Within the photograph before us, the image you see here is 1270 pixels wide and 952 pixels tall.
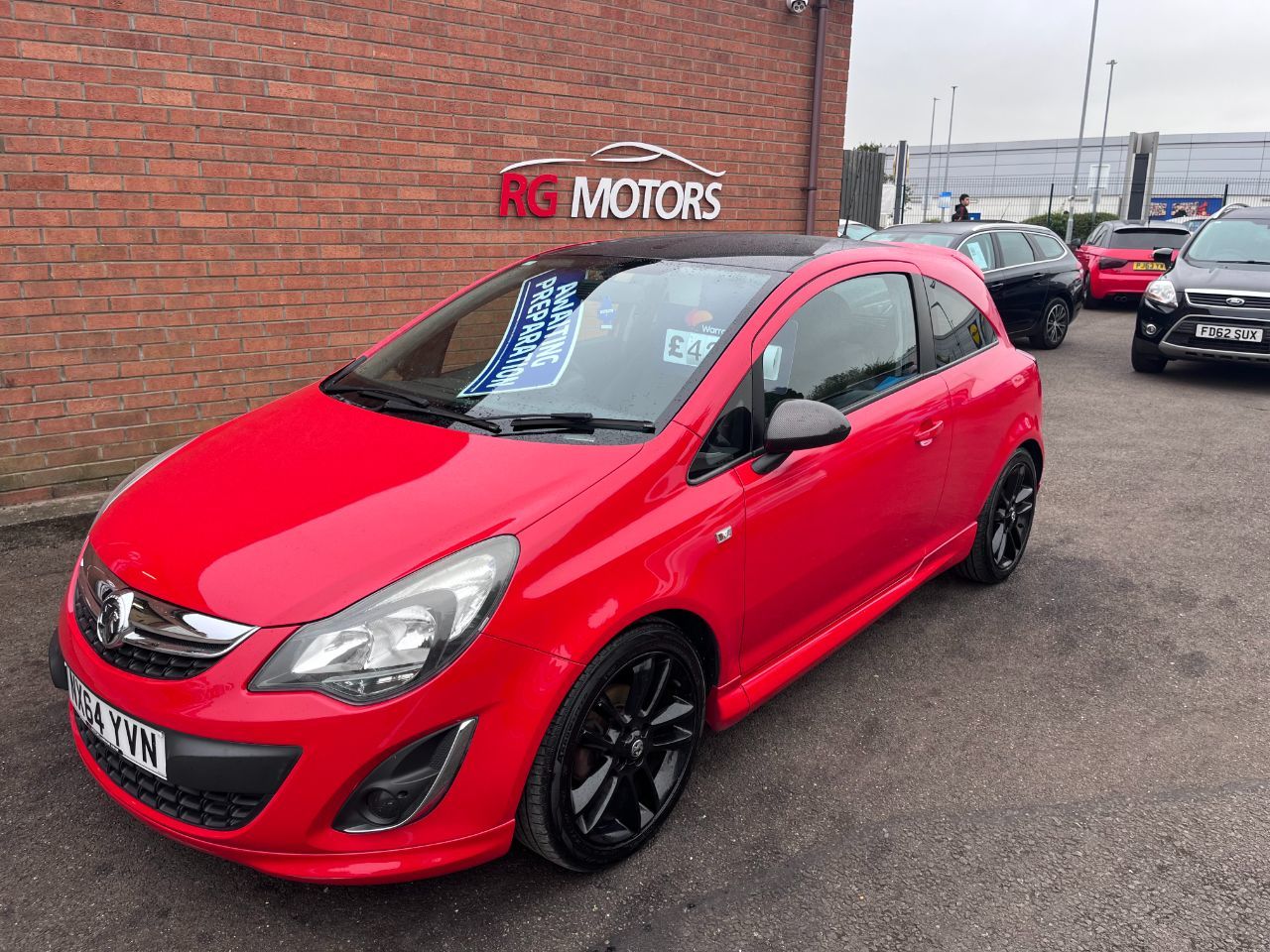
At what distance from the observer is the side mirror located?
269 centimetres

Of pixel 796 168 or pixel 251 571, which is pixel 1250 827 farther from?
pixel 796 168

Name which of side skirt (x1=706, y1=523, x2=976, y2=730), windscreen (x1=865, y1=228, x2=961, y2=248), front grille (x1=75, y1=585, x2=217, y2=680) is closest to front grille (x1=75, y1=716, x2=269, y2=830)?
front grille (x1=75, y1=585, x2=217, y2=680)

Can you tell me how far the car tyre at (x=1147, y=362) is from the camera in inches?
385

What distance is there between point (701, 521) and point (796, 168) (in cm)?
650

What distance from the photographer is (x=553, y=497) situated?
7.70ft

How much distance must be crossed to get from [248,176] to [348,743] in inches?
180

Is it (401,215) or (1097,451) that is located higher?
(401,215)

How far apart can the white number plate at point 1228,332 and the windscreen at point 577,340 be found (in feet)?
25.1

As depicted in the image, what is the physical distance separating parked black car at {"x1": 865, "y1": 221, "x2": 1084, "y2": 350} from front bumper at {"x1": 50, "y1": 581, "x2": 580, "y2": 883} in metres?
9.36

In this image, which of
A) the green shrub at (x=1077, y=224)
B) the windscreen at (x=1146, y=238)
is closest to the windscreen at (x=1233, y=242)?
the windscreen at (x=1146, y=238)

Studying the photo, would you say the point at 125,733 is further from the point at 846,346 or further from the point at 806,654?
the point at 846,346

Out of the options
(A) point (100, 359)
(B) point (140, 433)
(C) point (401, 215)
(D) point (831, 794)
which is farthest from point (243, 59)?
(D) point (831, 794)

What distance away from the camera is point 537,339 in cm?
316

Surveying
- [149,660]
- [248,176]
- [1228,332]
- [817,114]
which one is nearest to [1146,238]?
[1228,332]
